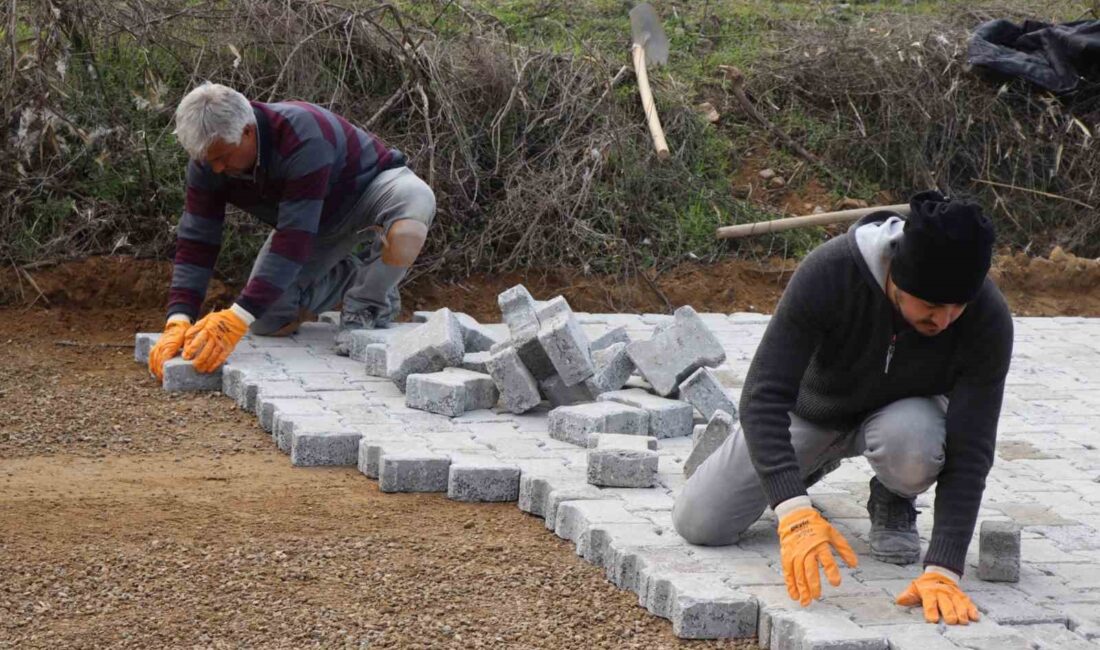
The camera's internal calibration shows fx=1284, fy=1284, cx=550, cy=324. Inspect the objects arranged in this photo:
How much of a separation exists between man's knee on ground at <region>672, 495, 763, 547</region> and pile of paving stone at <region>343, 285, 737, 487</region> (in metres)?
1.06

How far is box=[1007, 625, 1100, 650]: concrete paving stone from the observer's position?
3.57m

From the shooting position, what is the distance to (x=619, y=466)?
4840 millimetres

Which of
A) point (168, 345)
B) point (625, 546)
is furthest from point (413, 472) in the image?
point (168, 345)

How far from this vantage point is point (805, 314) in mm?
3734

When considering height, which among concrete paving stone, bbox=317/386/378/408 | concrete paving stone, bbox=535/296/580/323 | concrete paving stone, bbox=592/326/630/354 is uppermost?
concrete paving stone, bbox=535/296/580/323

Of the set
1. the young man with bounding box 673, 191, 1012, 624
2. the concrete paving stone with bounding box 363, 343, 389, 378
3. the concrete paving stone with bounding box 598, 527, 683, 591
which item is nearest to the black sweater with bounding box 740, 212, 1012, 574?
the young man with bounding box 673, 191, 1012, 624

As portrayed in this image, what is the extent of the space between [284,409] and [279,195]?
1.22m

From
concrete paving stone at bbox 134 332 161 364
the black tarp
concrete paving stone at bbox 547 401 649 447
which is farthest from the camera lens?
the black tarp

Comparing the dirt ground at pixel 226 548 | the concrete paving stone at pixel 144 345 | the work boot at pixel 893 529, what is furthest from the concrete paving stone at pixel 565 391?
the concrete paving stone at pixel 144 345

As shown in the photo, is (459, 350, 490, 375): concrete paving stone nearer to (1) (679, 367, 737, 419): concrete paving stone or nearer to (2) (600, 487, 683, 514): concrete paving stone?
(1) (679, 367, 737, 419): concrete paving stone

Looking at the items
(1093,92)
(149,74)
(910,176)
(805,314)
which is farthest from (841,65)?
(805,314)

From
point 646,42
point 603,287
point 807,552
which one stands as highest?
point 646,42

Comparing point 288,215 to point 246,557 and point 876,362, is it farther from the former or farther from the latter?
point 876,362

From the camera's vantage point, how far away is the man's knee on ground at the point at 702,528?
421 centimetres
